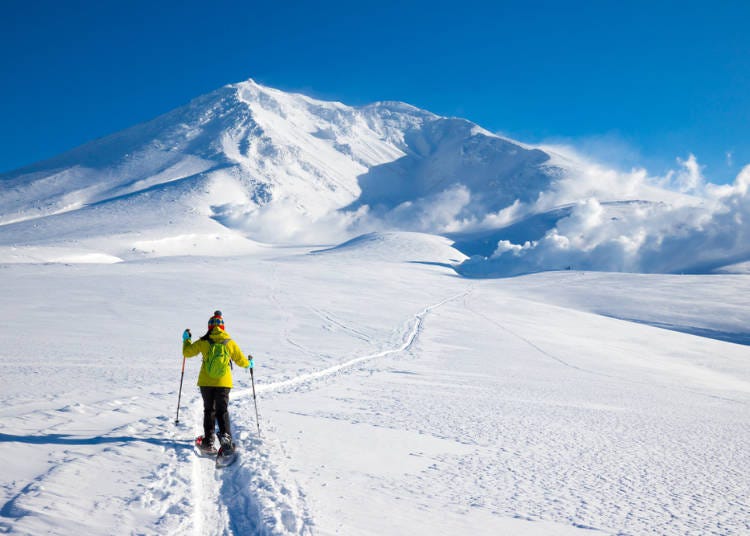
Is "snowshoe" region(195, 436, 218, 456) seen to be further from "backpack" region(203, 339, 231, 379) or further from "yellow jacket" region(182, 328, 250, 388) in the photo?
"backpack" region(203, 339, 231, 379)

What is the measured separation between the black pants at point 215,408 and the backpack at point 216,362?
237 mm

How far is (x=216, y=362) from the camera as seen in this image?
7.41 meters

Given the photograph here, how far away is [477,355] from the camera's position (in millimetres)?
20062

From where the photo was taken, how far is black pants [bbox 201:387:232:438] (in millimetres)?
7273

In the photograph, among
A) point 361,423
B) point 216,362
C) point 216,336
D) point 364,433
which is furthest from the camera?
point 361,423

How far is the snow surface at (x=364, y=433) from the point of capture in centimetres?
530

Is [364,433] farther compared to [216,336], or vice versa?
[364,433]

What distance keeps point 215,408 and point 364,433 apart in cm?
249

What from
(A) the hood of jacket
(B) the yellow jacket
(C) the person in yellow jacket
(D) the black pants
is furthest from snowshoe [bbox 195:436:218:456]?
(A) the hood of jacket

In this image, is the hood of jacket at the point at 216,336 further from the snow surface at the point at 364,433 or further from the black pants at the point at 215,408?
the snow surface at the point at 364,433

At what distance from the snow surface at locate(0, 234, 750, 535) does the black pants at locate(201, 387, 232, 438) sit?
41 cm

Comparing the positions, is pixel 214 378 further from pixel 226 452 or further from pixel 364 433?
pixel 364 433

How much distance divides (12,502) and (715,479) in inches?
341

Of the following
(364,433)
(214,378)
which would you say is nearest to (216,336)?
(214,378)
